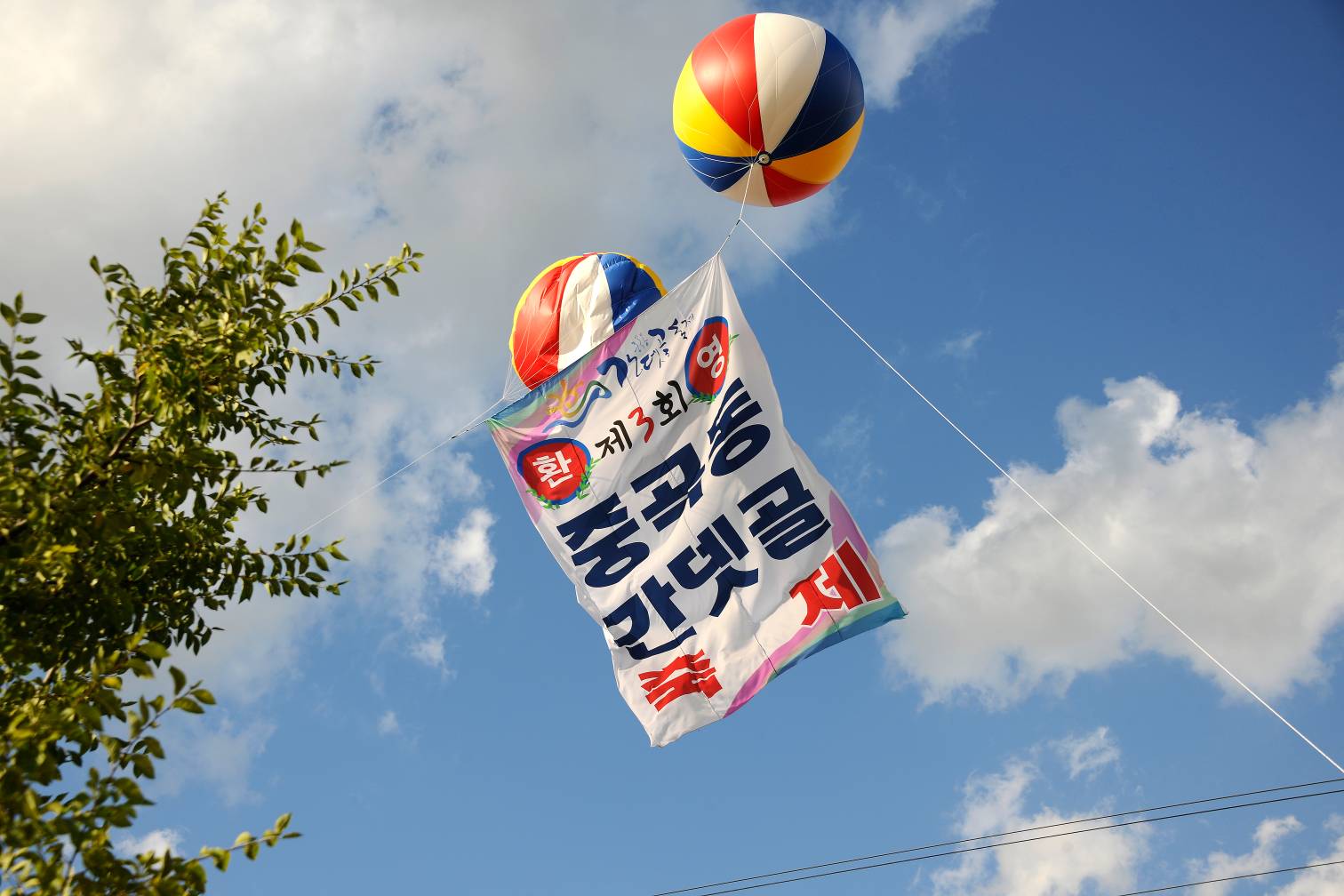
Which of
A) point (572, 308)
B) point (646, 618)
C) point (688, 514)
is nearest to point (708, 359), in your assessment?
point (688, 514)

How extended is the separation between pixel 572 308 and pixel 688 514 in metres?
5.79

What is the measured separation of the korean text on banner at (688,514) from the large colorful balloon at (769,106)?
2592 millimetres

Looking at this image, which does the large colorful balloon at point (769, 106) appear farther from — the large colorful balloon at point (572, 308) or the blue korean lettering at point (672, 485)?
the blue korean lettering at point (672, 485)

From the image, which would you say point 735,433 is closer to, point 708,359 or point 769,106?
point 708,359

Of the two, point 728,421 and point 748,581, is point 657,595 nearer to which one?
point 748,581

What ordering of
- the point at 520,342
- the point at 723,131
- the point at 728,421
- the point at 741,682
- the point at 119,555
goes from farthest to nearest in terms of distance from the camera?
the point at 520,342 → the point at 723,131 → the point at 728,421 → the point at 741,682 → the point at 119,555

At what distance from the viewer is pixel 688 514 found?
9.59 metres

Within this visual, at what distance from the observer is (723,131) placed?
1178 centimetres

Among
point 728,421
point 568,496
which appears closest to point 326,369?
point 568,496

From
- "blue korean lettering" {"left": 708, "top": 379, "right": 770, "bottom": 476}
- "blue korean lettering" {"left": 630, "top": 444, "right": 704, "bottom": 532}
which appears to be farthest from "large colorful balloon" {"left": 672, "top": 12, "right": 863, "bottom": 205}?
"blue korean lettering" {"left": 630, "top": 444, "right": 704, "bottom": 532}

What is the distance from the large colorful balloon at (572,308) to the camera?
14.2m

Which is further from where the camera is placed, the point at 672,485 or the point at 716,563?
the point at 672,485

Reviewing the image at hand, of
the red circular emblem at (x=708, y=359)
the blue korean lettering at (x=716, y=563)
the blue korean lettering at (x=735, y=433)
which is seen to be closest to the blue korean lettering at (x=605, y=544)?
the blue korean lettering at (x=716, y=563)

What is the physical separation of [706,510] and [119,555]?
5601mm
